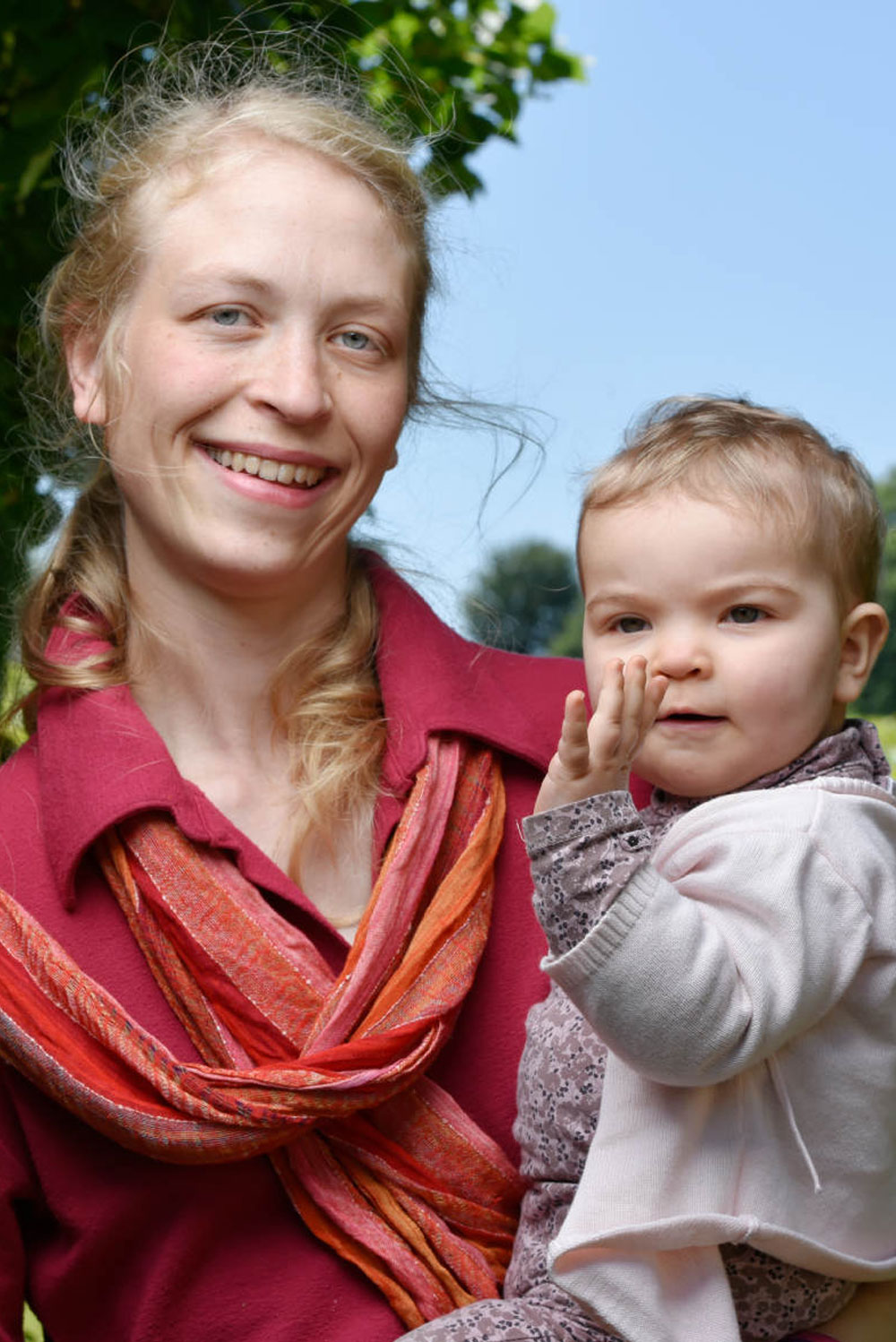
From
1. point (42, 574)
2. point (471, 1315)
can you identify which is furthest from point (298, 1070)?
point (42, 574)

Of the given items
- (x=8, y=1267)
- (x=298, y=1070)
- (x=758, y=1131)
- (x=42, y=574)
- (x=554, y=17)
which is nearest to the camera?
(x=758, y=1131)

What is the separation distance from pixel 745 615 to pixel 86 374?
3.48 ft

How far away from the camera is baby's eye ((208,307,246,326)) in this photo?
2.10m

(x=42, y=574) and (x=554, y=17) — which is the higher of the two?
(x=554, y=17)

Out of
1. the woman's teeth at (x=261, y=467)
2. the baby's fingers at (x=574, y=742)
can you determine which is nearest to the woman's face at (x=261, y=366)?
the woman's teeth at (x=261, y=467)

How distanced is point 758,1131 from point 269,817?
32.2 inches

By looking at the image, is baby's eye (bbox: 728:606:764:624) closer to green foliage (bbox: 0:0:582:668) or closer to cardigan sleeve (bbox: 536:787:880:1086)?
cardigan sleeve (bbox: 536:787:880:1086)

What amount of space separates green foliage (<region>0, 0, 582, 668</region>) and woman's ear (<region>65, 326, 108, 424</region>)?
0.42m

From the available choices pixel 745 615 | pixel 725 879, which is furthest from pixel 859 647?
pixel 725 879

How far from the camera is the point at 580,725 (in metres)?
1.54

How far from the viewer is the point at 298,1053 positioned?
2023 millimetres

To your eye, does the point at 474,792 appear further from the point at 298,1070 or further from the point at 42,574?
the point at 42,574

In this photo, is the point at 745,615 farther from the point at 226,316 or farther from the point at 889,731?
the point at 889,731

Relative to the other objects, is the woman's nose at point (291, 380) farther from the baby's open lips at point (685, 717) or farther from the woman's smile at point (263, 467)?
the baby's open lips at point (685, 717)
